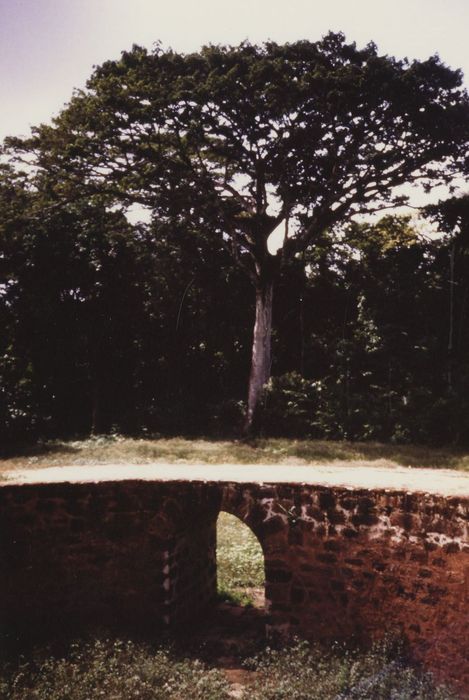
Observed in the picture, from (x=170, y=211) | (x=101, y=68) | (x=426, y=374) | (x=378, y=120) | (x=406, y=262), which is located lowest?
(x=426, y=374)

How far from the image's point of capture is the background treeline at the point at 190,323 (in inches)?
665

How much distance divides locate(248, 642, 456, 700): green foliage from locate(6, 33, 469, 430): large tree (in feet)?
42.0

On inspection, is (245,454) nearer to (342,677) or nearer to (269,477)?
(269,477)

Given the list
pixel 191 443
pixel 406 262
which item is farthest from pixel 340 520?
pixel 406 262

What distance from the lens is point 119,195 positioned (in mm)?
16984

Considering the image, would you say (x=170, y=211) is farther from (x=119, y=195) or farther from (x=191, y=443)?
(x=191, y=443)

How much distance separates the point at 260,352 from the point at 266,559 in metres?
11.1

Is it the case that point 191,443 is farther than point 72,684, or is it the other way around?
point 191,443

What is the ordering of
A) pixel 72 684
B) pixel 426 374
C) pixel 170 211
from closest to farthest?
1. pixel 72 684
2. pixel 426 374
3. pixel 170 211

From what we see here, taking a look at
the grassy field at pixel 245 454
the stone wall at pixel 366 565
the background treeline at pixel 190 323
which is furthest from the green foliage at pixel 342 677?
the background treeline at pixel 190 323

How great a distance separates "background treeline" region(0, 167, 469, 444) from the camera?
16.9m

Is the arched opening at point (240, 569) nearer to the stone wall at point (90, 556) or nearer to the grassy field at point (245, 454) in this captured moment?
the stone wall at point (90, 556)

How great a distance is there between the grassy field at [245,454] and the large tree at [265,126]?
737cm

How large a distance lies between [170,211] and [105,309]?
550 cm
